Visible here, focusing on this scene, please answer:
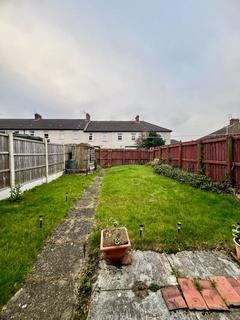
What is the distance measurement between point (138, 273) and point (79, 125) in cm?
3645

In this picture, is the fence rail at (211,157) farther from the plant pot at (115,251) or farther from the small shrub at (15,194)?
the small shrub at (15,194)

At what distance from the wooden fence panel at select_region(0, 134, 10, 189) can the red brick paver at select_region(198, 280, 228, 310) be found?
6.80m

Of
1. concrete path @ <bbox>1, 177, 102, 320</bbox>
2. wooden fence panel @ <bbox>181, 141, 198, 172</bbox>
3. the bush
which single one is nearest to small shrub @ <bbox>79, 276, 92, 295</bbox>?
concrete path @ <bbox>1, 177, 102, 320</bbox>

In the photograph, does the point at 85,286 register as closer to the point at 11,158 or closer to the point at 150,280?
the point at 150,280

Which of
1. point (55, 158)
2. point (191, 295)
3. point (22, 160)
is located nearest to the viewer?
point (191, 295)

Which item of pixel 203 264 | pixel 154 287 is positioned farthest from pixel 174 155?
pixel 154 287

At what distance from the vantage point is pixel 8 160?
7.59 m

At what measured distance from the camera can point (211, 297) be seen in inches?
92.0

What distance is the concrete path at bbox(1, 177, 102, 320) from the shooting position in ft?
7.45

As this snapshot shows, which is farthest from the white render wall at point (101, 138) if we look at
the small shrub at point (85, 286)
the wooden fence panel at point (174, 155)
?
the small shrub at point (85, 286)

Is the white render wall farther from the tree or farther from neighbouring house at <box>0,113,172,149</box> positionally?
the tree

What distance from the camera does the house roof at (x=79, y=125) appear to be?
121 ft

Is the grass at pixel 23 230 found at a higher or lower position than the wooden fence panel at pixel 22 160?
lower

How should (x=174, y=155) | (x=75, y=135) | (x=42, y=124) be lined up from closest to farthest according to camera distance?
(x=174, y=155), (x=75, y=135), (x=42, y=124)
